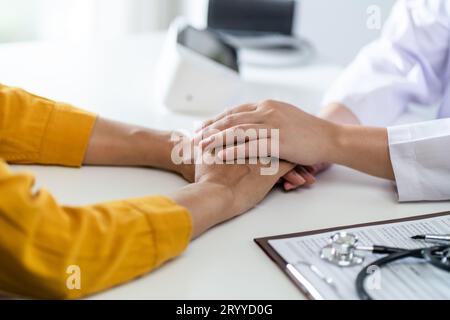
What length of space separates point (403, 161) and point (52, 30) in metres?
1.89

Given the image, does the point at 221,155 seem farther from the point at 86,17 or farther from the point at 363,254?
the point at 86,17

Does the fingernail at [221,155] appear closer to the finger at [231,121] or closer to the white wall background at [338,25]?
the finger at [231,121]

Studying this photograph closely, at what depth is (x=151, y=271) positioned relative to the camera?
0.77m

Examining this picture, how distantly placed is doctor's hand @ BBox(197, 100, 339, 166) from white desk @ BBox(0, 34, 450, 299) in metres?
0.06

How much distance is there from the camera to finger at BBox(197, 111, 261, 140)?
105 cm

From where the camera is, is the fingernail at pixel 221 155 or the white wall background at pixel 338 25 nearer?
the fingernail at pixel 221 155

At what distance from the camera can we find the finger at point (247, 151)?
0.99 m

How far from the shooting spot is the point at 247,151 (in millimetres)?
1000

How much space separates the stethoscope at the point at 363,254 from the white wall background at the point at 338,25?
3.76 ft

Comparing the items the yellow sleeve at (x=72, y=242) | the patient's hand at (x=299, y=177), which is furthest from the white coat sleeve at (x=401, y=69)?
the yellow sleeve at (x=72, y=242)

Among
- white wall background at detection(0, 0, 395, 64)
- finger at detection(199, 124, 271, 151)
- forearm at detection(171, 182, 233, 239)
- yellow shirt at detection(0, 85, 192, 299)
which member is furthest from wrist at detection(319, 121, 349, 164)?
white wall background at detection(0, 0, 395, 64)
